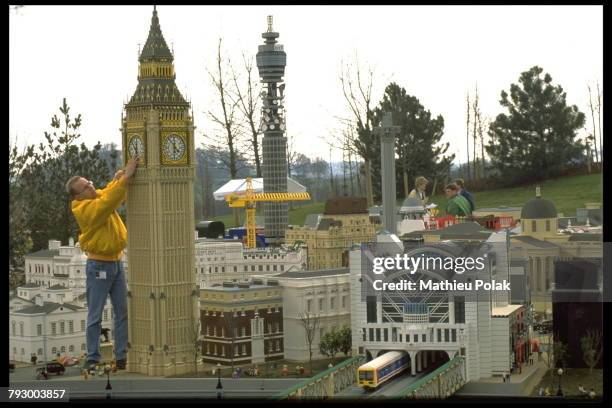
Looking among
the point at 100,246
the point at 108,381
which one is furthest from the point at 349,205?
the point at 100,246

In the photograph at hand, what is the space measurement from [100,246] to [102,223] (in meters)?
0.55

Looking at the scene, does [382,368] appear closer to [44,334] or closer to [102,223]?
[102,223]

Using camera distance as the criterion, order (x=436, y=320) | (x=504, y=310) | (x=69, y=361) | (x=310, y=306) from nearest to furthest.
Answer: (x=436, y=320), (x=504, y=310), (x=69, y=361), (x=310, y=306)

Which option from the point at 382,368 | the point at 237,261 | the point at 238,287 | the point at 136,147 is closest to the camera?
the point at 382,368

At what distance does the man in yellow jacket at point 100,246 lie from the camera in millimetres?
24609

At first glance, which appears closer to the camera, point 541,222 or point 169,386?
point 169,386

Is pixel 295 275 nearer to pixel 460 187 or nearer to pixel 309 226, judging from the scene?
pixel 460 187

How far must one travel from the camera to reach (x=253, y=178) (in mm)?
46000

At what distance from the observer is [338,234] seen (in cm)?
3978

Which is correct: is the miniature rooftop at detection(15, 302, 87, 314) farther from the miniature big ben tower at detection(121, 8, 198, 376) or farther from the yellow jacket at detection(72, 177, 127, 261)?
the yellow jacket at detection(72, 177, 127, 261)

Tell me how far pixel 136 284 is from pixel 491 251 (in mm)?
8076

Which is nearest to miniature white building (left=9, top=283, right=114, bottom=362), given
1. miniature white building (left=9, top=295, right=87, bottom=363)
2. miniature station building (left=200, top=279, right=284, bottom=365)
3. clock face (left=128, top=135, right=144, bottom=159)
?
miniature white building (left=9, top=295, right=87, bottom=363)

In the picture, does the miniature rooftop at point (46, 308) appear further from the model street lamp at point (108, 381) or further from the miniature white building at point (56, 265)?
the miniature white building at point (56, 265)

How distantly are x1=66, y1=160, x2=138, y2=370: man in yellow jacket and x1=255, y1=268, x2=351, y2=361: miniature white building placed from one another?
5876 millimetres
